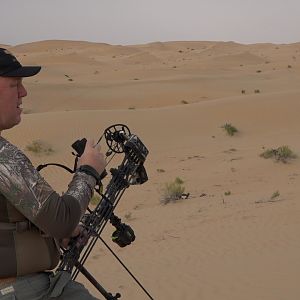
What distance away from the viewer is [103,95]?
3516 centimetres

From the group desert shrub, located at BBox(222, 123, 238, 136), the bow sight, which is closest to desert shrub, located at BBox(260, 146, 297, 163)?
desert shrub, located at BBox(222, 123, 238, 136)

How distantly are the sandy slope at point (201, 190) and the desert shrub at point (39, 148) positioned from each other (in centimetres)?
28

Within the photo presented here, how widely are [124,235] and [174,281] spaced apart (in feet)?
12.9

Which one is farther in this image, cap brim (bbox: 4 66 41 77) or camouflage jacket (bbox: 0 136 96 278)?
cap brim (bbox: 4 66 41 77)

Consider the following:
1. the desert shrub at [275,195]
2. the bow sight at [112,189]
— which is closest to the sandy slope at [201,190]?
the desert shrub at [275,195]

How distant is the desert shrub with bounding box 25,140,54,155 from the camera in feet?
59.1

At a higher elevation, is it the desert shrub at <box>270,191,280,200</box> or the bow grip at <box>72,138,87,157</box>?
the bow grip at <box>72,138,87,157</box>

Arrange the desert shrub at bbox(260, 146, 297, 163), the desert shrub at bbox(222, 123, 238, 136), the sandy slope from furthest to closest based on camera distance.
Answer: the desert shrub at bbox(222, 123, 238, 136)
the desert shrub at bbox(260, 146, 297, 163)
the sandy slope

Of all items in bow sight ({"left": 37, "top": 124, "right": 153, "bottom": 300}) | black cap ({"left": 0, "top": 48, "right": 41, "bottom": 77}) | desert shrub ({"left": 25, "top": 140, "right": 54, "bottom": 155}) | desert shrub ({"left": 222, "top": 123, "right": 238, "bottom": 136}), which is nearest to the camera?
black cap ({"left": 0, "top": 48, "right": 41, "bottom": 77})

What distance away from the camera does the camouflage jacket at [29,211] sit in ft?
7.57

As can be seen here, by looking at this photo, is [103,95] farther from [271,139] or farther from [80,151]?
[80,151]

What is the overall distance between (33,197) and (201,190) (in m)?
11.0

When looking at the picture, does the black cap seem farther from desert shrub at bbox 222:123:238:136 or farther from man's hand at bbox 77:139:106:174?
desert shrub at bbox 222:123:238:136

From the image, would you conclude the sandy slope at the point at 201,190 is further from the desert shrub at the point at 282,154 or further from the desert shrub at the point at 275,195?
the desert shrub at the point at 282,154
